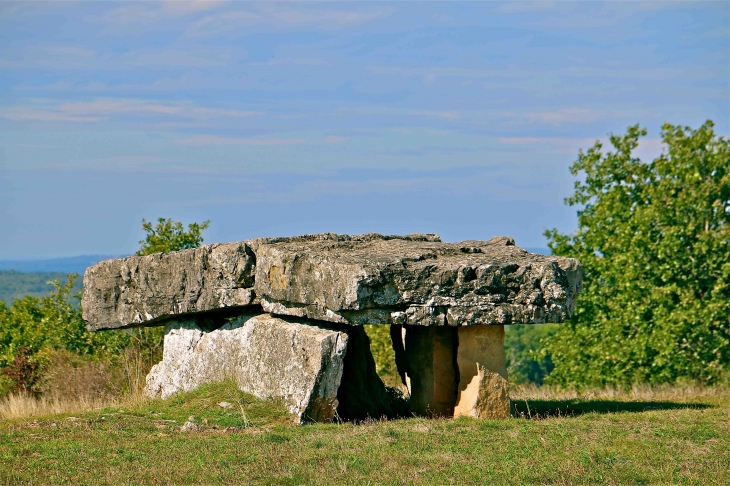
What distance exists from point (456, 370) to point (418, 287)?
216 centimetres

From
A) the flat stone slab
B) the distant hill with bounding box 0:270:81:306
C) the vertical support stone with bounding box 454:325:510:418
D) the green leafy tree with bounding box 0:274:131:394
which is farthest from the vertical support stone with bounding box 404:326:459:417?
the distant hill with bounding box 0:270:81:306

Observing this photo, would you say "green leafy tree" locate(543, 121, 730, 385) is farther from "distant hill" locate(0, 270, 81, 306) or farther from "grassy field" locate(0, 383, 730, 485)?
"distant hill" locate(0, 270, 81, 306)

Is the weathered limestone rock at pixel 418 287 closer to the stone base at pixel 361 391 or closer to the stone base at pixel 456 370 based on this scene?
the stone base at pixel 456 370

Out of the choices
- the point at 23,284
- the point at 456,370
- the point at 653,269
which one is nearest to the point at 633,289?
the point at 653,269


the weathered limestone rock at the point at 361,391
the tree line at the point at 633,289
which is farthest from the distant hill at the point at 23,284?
the weathered limestone rock at the point at 361,391

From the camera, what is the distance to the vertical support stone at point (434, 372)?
1484 centimetres

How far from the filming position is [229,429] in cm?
1284

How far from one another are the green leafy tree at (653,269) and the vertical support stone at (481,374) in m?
10.6

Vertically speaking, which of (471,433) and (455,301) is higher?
(455,301)

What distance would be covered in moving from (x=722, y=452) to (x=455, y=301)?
4.35m

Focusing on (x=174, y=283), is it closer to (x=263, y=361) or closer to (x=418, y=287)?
(x=263, y=361)

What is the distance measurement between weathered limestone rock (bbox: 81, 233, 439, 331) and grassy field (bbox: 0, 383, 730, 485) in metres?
1.61

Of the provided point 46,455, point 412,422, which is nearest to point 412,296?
point 412,422

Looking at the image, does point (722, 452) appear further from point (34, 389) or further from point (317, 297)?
point (34, 389)
